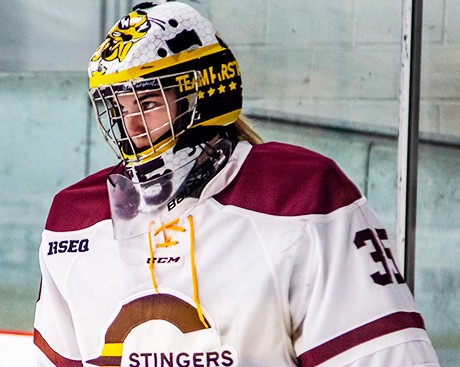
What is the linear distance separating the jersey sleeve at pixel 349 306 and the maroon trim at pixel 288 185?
0.12 ft

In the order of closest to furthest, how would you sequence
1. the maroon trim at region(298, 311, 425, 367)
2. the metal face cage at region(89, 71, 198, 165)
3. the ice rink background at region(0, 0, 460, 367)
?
the maroon trim at region(298, 311, 425, 367)
the metal face cage at region(89, 71, 198, 165)
the ice rink background at region(0, 0, 460, 367)

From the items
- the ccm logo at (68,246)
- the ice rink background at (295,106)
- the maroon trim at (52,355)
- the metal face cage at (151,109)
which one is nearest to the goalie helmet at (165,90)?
the metal face cage at (151,109)

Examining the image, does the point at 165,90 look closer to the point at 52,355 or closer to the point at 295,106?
the point at 52,355

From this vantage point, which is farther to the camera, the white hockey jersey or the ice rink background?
the ice rink background

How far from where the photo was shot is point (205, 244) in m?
1.36

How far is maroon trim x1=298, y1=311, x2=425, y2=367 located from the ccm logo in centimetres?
37

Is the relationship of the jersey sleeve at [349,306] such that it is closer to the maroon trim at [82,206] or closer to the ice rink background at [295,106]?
the maroon trim at [82,206]

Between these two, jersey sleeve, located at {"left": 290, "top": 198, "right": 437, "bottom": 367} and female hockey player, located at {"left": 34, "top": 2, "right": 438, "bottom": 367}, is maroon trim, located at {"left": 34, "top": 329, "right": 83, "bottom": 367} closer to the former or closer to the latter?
female hockey player, located at {"left": 34, "top": 2, "right": 438, "bottom": 367}

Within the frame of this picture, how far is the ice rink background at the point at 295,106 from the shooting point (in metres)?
2.50

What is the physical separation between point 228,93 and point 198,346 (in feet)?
1.17

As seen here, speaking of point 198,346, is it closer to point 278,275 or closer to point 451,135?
point 278,275

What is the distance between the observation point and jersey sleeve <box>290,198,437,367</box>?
1266 mm

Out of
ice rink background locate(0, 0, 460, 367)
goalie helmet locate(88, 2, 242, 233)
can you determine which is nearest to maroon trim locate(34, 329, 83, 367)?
goalie helmet locate(88, 2, 242, 233)

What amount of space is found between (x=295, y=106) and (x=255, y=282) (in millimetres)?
1359
